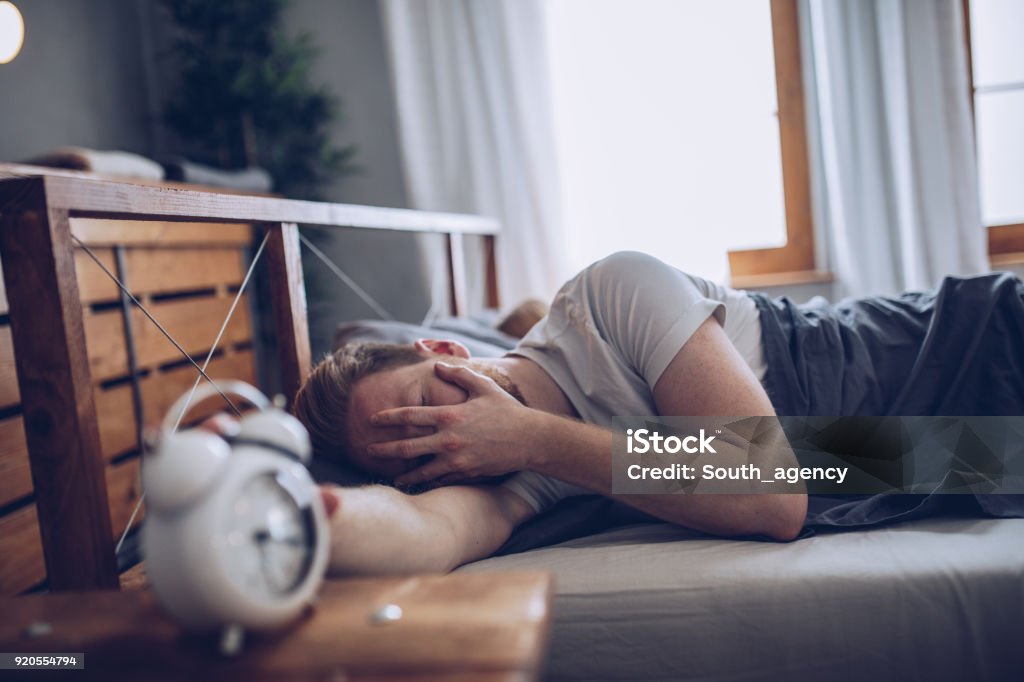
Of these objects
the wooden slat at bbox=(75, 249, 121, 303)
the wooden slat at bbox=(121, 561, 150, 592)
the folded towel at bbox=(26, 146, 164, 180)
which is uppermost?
the folded towel at bbox=(26, 146, 164, 180)

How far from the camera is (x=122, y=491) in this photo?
1.88 metres

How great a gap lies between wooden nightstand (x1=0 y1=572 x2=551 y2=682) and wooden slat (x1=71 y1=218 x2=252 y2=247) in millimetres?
1101

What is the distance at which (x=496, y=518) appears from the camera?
3.31 ft

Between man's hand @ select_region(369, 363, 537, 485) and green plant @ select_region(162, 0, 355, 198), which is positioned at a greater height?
green plant @ select_region(162, 0, 355, 198)

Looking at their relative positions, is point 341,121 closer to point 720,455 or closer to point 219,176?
point 219,176

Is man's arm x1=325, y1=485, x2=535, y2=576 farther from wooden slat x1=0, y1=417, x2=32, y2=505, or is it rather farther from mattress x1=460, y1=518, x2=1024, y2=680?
wooden slat x1=0, y1=417, x2=32, y2=505

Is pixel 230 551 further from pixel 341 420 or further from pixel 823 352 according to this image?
pixel 823 352

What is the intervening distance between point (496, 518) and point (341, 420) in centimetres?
25

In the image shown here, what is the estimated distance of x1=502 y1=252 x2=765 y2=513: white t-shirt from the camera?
108cm

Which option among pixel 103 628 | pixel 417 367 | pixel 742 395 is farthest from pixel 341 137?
pixel 103 628

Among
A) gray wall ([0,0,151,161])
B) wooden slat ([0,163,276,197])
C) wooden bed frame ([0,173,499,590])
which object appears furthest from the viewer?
gray wall ([0,0,151,161])

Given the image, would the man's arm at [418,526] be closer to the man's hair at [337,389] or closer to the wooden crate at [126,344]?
the man's hair at [337,389]

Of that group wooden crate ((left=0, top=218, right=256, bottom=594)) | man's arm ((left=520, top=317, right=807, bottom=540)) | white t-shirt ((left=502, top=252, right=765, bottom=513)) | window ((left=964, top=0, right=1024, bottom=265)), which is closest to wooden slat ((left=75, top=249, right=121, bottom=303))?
wooden crate ((left=0, top=218, right=256, bottom=594))

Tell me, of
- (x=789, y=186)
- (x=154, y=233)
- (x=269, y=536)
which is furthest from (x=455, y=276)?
(x=269, y=536)
